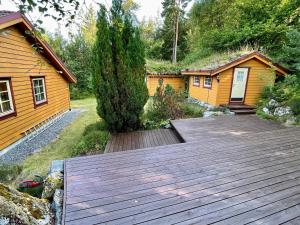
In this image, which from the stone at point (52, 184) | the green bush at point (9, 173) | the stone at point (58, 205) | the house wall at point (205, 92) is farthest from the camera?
the house wall at point (205, 92)

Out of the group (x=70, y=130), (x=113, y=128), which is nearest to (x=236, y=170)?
(x=113, y=128)

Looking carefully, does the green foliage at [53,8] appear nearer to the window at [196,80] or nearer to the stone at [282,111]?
the stone at [282,111]

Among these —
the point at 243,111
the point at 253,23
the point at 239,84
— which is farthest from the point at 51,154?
the point at 253,23

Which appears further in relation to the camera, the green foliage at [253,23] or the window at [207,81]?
the green foliage at [253,23]

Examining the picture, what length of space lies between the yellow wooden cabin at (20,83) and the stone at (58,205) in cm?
281

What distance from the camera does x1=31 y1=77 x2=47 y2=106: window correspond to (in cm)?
661

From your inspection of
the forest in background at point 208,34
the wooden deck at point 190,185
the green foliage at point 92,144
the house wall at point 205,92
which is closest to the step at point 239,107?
the house wall at point 205,92

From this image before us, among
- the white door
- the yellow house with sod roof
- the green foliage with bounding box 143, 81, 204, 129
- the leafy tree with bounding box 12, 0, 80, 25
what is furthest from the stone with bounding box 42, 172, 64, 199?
the white door

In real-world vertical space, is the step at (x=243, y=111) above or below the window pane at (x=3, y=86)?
below

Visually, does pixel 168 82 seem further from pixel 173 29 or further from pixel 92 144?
pixel 92 144

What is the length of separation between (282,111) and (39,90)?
8.74 meters

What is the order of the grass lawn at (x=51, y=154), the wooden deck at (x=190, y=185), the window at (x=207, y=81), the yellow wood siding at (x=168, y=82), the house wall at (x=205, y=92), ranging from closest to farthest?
the wooden deck at (x=190, y=185)
the grass lawn at (x=51, y=154)
the house wall at (x=205, y=92)
the window at (x=207, y=81)
the yellow wood siding at (x=168, y=82)

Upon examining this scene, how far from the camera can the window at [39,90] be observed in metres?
6.61

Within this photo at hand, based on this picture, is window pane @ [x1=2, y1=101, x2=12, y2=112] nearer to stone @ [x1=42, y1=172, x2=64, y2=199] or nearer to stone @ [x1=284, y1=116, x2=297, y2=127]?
stone @ [x1=42, y1=172, x2=64, y2=199]
